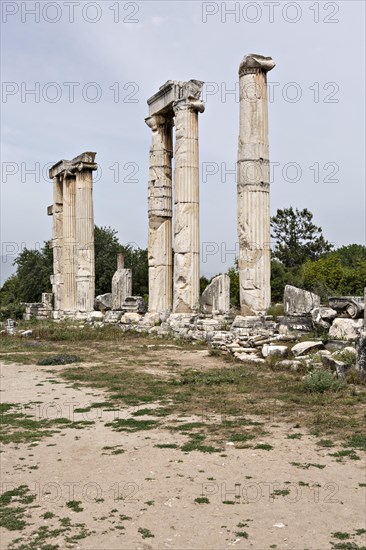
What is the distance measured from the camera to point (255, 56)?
58.8 feet

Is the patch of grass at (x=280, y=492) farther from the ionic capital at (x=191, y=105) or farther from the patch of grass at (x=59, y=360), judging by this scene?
the ionic capital at (x=191, y=105)

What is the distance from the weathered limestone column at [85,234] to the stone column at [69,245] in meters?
1.56

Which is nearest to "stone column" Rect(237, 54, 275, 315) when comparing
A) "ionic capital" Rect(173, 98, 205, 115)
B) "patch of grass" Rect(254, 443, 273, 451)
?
"ionic capital" Rect(173, 98, 205, 115)

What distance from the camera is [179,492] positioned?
586 centimetres

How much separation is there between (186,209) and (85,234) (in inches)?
374

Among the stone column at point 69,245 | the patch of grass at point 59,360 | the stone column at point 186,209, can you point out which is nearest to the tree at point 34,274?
the stone column at point 69,245

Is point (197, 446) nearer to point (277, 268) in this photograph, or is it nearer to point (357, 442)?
point (357, 442)

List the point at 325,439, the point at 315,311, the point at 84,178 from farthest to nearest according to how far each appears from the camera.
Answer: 1. the point at 84,178
2. the point at 315,311
3. the point at 325,439

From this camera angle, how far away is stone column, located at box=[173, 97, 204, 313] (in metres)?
21.2

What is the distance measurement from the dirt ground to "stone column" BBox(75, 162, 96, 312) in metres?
21.5

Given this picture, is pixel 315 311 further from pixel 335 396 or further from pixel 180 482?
pixel 180 482

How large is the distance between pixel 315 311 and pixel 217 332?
377cm

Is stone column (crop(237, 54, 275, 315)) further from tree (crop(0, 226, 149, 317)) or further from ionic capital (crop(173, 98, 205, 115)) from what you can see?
tree (crop(0, 226, 149, 317))

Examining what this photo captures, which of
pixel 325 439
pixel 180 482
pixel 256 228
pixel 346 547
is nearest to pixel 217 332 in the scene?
pixel 256 228
